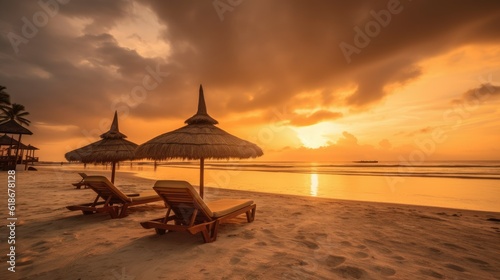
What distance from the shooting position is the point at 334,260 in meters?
3.45

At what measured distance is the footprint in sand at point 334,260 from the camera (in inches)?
131

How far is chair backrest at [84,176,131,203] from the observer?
566 cm

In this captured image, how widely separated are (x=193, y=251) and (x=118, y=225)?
2.62 meters

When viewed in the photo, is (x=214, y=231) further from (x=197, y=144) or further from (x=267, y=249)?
(x=197, y=144)

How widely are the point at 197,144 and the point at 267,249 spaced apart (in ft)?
10.0

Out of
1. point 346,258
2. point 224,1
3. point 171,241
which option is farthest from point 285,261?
point 224,1

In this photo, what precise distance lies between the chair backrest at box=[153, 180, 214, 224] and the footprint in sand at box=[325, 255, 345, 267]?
2.13 meters

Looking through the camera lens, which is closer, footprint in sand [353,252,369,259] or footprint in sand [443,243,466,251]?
footprint in sand [353,252,369,259]

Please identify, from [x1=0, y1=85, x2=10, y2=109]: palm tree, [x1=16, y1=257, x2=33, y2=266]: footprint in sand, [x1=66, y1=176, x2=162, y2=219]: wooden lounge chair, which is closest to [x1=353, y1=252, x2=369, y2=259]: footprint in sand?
[x1=16, y1=257, x2=33, y2=266]: footprint in sand

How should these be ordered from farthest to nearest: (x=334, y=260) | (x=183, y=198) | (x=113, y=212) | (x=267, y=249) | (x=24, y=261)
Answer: (x=113, y=212), (x=183, y=198), (x=267, y=249), (x=334, y=260), (x=24, y=261)

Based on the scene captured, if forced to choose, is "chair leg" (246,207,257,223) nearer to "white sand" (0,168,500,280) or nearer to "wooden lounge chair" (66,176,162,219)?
"white sand" (0,168,500,280)

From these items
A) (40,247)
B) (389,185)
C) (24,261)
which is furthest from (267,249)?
(389,185)

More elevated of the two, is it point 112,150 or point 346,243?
point 112,150

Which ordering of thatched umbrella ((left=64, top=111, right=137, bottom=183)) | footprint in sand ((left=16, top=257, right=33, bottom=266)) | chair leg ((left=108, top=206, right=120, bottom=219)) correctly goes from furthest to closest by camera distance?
thatched umbrella ((left=64, top=111, right=137, bottom=183)) → chair leg ((left=108, top=206, right=120, bottom=219)) → footprint in sand ((left=16, top=257, right=33, bottom=266))
